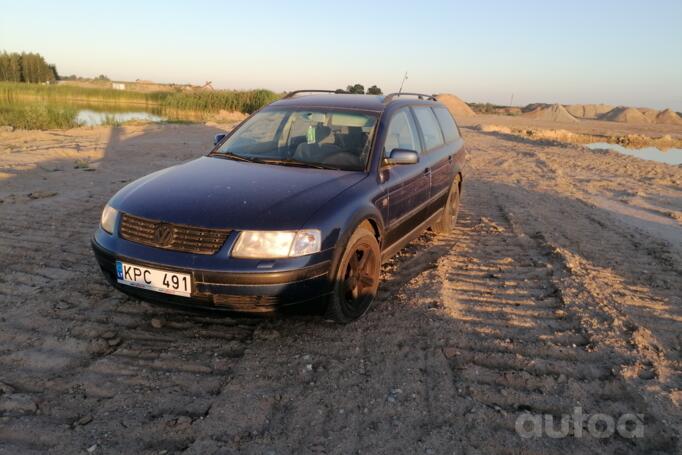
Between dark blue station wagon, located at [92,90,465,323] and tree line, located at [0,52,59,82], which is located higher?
tree line, located at [0,52,59,82]

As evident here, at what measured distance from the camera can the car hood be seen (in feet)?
10.2

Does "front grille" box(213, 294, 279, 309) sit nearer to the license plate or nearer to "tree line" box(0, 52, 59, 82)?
the license plate

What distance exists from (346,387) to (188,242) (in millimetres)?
1332

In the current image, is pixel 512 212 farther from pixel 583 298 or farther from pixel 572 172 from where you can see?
pixel 572 172

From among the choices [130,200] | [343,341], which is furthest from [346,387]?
[130,200]

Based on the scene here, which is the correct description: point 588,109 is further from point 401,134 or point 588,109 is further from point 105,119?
point 401,134

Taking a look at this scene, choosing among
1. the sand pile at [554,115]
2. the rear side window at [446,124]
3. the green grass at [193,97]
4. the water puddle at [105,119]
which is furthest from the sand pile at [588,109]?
the rear side window at [446,124]

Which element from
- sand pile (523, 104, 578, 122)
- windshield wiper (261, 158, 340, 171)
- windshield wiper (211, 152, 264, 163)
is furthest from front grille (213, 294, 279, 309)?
sand pile (523, 104, 578, 122)

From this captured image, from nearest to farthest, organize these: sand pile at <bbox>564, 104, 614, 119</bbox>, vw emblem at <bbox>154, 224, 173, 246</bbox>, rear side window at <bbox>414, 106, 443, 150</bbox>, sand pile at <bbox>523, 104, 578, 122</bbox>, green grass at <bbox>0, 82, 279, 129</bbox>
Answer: vw emblem at <bbox>154, 224, 173, 246</bbox> < rear side window at <bbox>414, 106, 443, 150</bbox> < green grass at <bbox>0, 82, 279, 129</bbox> < sand pile at <bbox>523, 104, 578, 122</bbox> < sand pile at <bbox>564, 104, 614, 119</bbox>

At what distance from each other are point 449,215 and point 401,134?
1.93 metres

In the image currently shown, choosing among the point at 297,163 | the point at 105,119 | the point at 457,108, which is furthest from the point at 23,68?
the point at 297,163

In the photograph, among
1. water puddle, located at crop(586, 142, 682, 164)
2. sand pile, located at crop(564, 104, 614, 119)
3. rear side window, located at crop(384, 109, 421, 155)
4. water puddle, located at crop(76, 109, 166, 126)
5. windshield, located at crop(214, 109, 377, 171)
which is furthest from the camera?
sand pile, located at crop(564, 104, 614, 119)

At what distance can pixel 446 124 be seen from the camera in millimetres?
6258

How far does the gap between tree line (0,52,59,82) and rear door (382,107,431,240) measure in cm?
A: 5853
